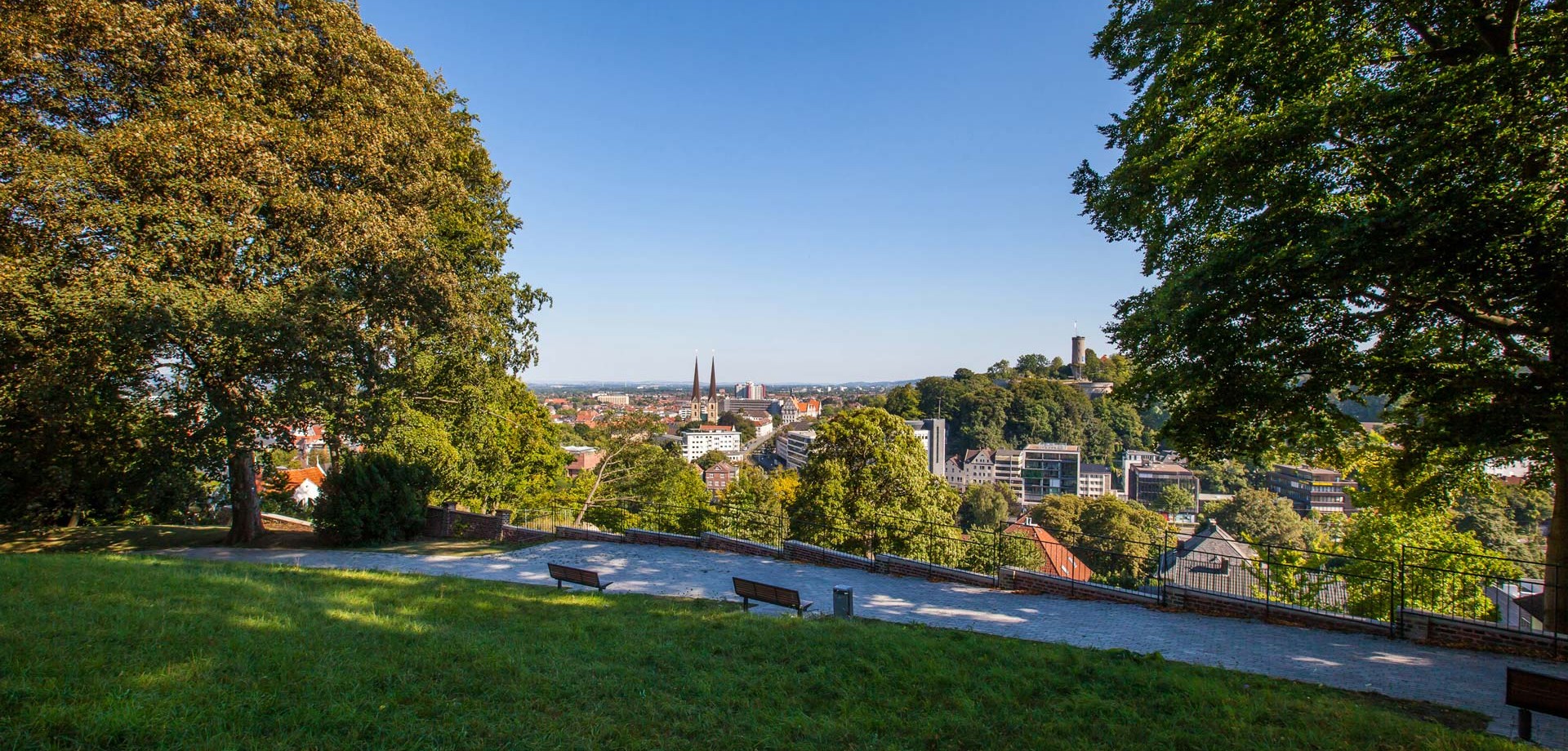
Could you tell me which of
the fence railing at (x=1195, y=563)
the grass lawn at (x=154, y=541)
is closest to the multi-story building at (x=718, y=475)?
the fence railing at (x=1195, y=563)

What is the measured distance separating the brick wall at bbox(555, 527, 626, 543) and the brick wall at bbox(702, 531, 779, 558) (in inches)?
92.8

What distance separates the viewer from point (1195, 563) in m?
22.9

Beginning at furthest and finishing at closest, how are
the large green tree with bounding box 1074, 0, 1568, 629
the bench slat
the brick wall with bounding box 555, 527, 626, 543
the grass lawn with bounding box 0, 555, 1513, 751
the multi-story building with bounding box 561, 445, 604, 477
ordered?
the multi-story building with bounding box 561, 445, 604, 477
the brick wall with bounding box 555, 527, 626, 543
the large green tree with bounding box 1074, 0, 1568, 629
the bench slat
the grass lawn with bounding box 0, 555, 1513, 751

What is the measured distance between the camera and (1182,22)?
924cm

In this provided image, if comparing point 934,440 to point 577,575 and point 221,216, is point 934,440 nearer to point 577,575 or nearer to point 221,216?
point 577,575

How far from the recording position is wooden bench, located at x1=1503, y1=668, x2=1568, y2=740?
4.88 meters

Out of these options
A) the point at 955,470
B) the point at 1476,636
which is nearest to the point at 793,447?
the point at 955,470

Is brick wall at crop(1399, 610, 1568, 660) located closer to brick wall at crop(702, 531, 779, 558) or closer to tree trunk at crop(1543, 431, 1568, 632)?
tree trunk at crop(1543, 431, 1568, 632)

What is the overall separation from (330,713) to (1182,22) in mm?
12188

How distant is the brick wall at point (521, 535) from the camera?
15648mm

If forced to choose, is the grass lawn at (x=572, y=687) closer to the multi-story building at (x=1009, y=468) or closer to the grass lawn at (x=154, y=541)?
the grass lawn at (x=154, y=541)

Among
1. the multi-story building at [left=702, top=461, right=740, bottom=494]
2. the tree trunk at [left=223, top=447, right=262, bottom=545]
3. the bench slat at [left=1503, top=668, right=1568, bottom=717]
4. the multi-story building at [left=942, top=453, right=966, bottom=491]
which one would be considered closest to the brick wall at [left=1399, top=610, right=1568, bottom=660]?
the bench slat at [left=1503, top=668, right=1568, bottom=717]

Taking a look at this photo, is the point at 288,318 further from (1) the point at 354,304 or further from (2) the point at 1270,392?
(2) the point at 1270,392

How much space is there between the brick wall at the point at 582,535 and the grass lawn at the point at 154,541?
2.57ft
